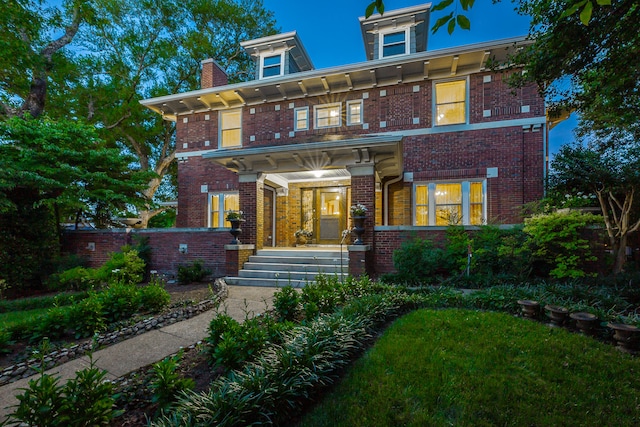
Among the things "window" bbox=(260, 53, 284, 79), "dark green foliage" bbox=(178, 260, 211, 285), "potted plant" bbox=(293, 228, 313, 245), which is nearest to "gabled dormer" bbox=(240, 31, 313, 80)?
"window" bbox=(260, 53, 284, 79)

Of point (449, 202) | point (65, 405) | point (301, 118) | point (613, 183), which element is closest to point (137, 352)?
point (65, 405)

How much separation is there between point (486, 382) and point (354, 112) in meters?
9.61

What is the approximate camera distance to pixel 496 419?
2.13m

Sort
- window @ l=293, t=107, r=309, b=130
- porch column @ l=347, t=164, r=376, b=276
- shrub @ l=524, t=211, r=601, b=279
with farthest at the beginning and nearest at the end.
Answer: window @ l=293, t=107, r=309, b=130
porch column @ l=347, t=164, r=376, b=276
shrub @ l=524, t=211, r=601, b=279

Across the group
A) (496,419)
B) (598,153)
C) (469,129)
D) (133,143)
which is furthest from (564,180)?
(133,143)

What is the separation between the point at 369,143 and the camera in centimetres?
689

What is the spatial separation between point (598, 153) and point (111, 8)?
22524 mm

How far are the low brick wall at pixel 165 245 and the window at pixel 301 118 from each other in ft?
16.9

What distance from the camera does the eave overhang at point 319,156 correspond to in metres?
6.99

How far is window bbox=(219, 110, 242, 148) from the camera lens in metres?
11.7

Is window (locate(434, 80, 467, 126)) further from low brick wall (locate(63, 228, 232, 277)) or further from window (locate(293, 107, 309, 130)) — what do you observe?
low brick wall (locate(63, 228, 232, 277))

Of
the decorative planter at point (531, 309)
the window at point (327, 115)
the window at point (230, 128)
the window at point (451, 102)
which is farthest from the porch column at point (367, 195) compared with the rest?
the window at point (230, 128)

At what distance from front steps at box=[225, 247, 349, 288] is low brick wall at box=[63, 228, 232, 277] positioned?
1.28 metres

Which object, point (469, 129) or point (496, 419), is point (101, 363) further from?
point (469, 129)
